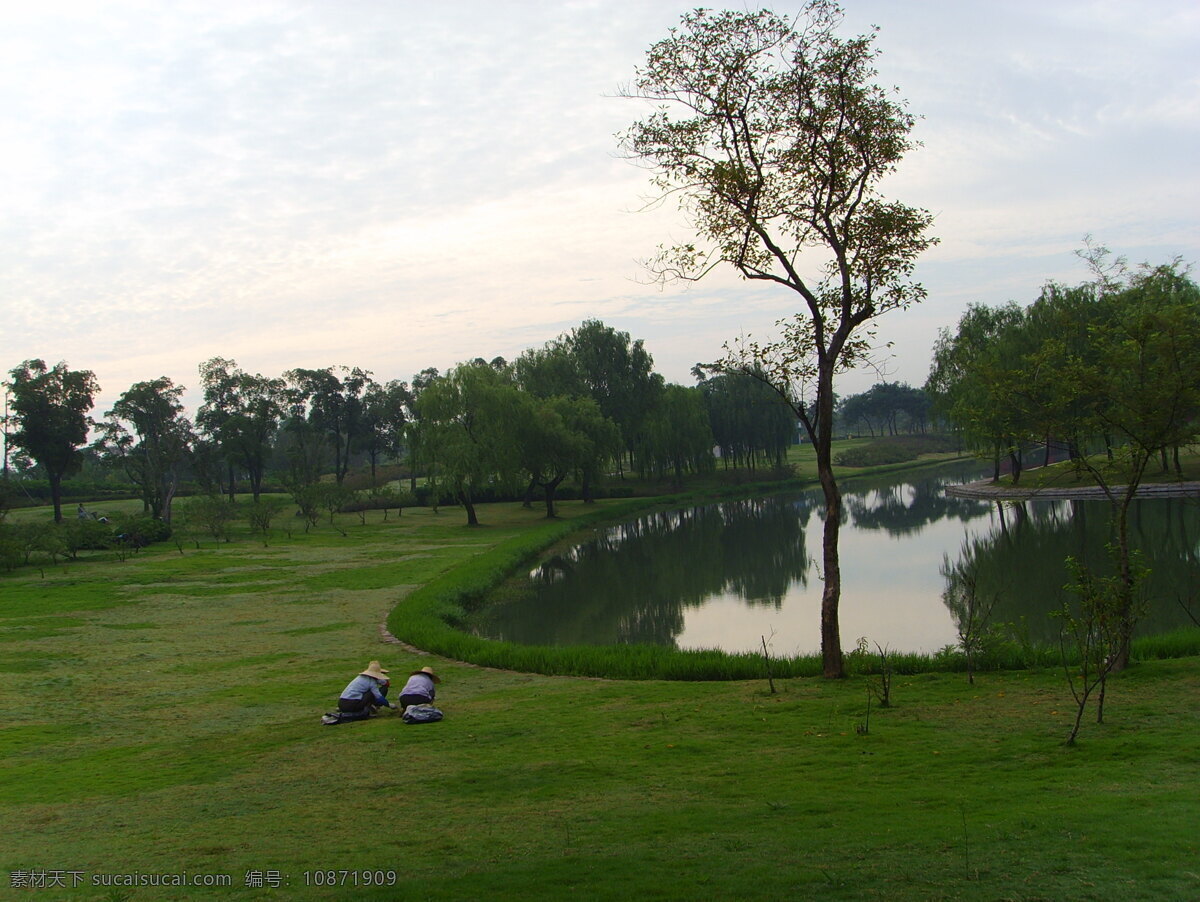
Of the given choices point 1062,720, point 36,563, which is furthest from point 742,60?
point 36,563

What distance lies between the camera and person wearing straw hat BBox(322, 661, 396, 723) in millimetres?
→ 10594

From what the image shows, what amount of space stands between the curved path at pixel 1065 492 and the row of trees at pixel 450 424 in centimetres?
1503

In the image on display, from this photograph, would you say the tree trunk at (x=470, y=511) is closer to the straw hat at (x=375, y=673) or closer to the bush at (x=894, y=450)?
the straw hat at (x=375, y=673)

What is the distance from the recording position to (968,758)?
7.37m

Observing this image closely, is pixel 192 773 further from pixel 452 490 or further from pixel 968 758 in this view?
pixel 452 490

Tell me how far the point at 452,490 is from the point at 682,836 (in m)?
41.1

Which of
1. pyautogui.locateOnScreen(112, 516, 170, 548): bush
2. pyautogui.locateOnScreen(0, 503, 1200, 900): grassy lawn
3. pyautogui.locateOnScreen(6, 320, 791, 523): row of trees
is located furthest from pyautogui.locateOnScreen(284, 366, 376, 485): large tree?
pyautogui.locateOnScreen(0, 503, 1200, 900): grassy lawn

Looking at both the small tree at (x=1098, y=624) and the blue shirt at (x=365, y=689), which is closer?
the small tree at (x=1098, y=624)

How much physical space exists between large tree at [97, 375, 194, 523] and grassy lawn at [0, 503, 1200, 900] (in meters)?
37.8

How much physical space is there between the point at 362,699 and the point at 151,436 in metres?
47.2

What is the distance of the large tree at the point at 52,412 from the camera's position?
46.2 metres

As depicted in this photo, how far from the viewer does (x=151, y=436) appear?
51.2 meters

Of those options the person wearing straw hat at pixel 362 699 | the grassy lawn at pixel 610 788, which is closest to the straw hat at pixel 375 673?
the person wearing straw hat at pixel 362 699

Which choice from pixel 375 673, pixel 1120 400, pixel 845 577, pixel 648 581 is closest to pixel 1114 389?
pixel 1120 400
